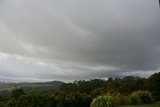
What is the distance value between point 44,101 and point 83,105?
Result: 4459 mm

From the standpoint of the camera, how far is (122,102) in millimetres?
29906

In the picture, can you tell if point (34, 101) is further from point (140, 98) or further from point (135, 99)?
point (140, 98)

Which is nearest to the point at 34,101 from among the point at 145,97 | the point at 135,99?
→ the point at 135,99

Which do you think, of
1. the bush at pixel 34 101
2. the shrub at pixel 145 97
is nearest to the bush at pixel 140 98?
the shrub at pixel 145 97

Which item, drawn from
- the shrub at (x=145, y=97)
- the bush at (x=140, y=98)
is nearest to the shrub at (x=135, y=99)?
the bush at (x=140, y=98)

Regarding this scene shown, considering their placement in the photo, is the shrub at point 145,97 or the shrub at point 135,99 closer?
the shrub at point 135,99

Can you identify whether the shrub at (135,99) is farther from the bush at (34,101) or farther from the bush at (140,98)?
the bush at (34,101)

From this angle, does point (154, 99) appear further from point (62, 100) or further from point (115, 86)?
point (115, 86)

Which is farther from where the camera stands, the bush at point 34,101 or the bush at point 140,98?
the bush at point 34,101

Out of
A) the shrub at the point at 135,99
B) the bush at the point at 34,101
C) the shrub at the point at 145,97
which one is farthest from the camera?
the bush at the point at 34,101

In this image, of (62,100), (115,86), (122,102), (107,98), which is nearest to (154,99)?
(122,102)

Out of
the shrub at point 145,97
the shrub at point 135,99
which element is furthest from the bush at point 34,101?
the shrub at point 145,97

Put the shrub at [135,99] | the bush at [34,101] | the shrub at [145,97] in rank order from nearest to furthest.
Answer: the shrub at [135,99] → the shrub at [145,97] → the bush at [34,101]

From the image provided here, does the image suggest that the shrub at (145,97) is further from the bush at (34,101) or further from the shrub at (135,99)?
the bush at (34,101)
